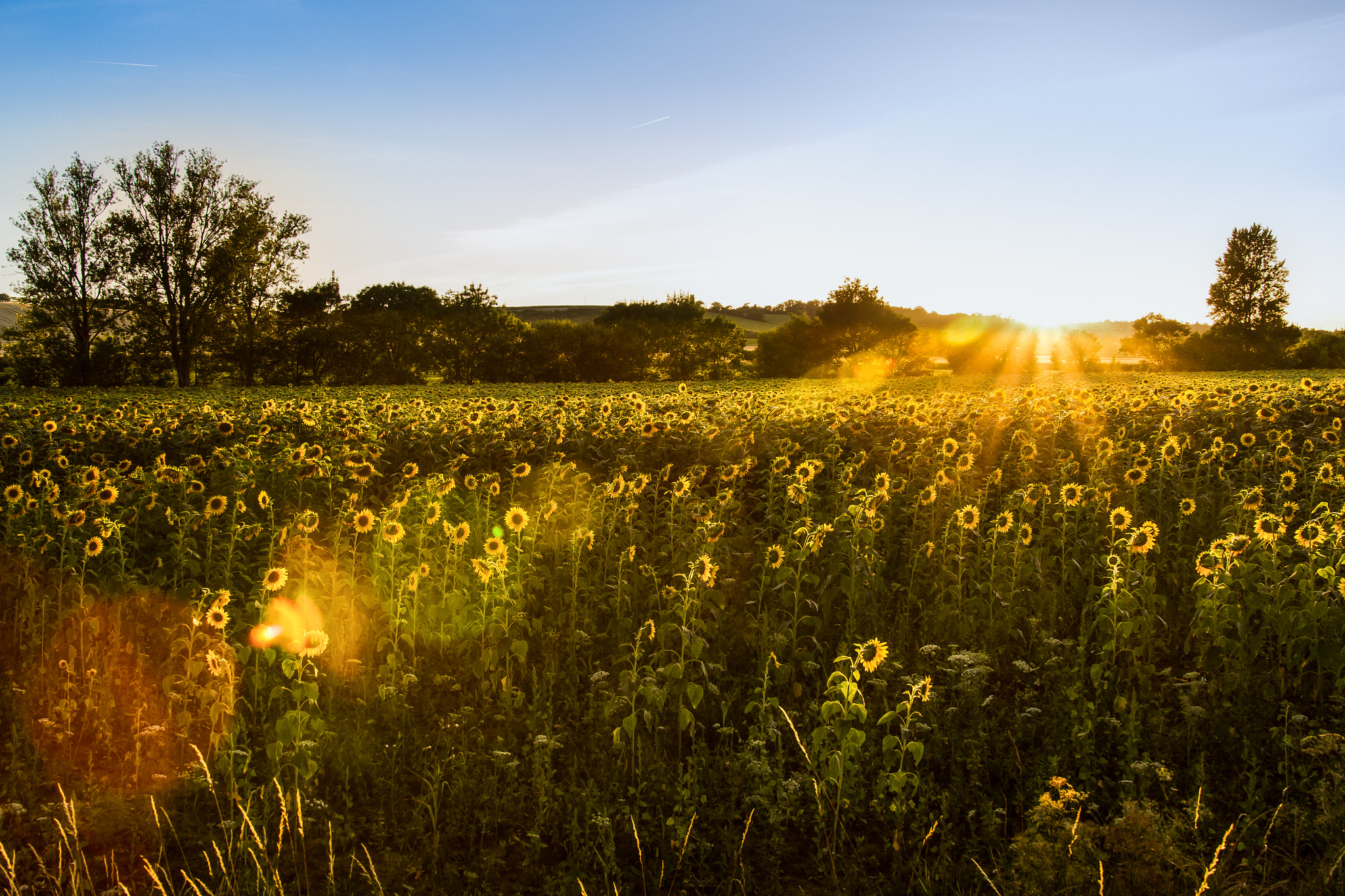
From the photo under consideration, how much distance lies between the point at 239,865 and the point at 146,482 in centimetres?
382

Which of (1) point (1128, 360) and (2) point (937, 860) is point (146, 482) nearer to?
(2) point (937, 860)

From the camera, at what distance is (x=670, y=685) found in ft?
12.8

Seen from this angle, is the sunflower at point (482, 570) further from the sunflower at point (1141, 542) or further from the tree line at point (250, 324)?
the tree line at point (250, 324)

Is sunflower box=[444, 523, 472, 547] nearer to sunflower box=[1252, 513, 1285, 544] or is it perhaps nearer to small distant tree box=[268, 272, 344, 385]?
sunflower box=[1252, 513, 1285, 544]

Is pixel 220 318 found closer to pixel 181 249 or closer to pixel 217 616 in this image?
pixel 181 249

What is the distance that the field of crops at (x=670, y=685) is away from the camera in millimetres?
3084

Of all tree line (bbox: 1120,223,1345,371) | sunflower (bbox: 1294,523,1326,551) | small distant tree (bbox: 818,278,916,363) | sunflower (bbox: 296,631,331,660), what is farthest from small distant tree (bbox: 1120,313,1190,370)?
sunflower (bbox: 296,631,331,660)

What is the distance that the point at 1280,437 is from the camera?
7070mm

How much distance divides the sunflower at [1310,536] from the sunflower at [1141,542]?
2.44ft

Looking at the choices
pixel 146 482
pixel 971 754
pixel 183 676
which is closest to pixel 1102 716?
pixel 971 754

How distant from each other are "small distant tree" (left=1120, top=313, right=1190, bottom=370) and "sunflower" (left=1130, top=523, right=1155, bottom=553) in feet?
193

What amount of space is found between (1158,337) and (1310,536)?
198ft

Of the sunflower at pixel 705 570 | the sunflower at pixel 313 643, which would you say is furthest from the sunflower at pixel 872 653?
the sunflower at pixel 313 643

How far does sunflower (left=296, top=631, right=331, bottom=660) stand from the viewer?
11.7ft
